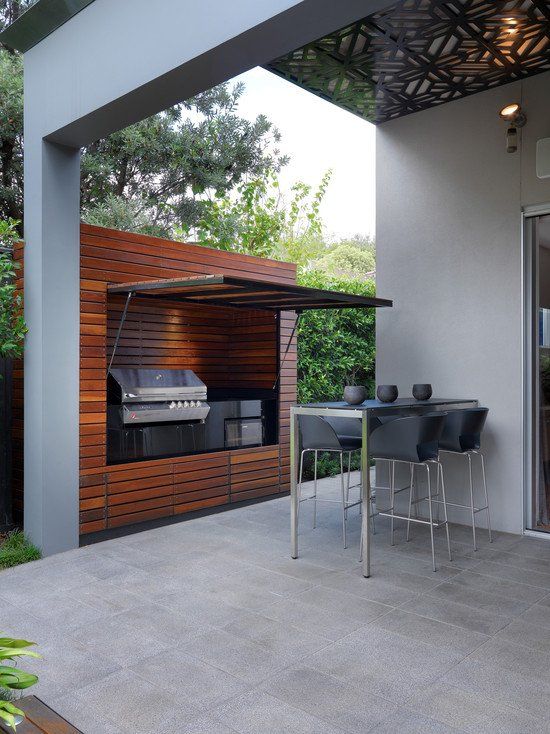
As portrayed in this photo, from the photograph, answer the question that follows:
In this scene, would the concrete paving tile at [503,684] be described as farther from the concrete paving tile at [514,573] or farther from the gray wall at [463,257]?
the gray wall at [463,257]

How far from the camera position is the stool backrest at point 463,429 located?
4.88 m

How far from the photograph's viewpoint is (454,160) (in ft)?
18.4

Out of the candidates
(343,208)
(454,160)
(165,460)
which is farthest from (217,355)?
(343,208)

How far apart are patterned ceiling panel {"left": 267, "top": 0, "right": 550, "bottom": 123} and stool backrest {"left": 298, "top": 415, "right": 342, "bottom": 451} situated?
2.76m

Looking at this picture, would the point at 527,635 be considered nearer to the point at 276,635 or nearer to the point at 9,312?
the point at 276,635

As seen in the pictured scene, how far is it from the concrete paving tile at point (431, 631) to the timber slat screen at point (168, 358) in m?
2.55

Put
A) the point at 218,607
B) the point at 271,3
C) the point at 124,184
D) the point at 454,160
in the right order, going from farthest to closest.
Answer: the point at 124,184, the point at 454,160, the point at 218,607, the point at 271,3

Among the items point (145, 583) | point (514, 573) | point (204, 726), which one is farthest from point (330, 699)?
point (514, 573)

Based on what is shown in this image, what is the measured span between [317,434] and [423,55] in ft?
9.93

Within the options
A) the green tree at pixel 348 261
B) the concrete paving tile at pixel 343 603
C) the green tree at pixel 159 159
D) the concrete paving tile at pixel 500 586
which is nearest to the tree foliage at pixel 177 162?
the green tree at pixel 159 159

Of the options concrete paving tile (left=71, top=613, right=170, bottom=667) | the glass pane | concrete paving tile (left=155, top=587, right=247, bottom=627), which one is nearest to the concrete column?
concrete paving tile (left=155, top=587, right=247, bottom=627)

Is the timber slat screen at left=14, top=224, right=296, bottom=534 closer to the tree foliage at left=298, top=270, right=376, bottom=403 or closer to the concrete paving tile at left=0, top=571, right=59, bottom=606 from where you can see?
the concrete paving tile at left=0, top=571, right=59, bottom=606

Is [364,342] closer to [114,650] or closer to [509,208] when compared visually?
[509,208]

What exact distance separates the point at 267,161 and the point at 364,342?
16.4ft
